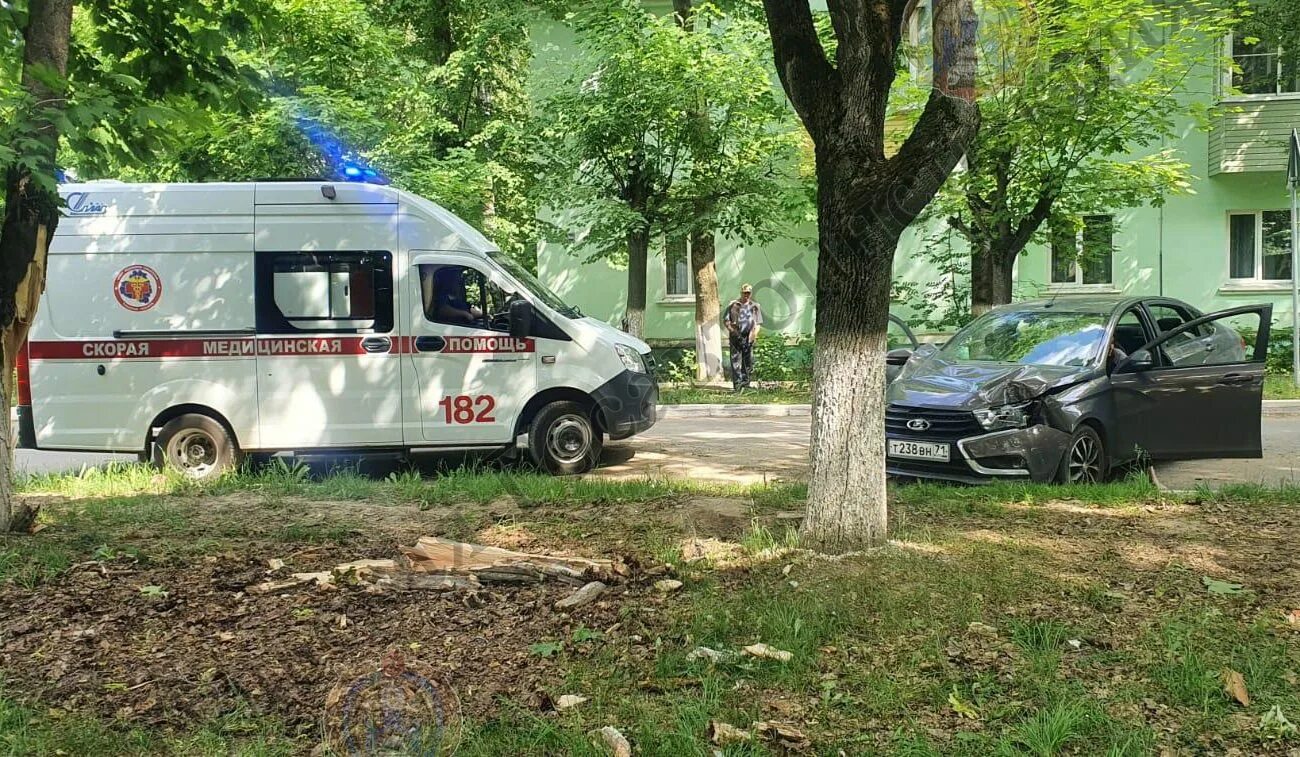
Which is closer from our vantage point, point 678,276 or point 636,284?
point 636,284

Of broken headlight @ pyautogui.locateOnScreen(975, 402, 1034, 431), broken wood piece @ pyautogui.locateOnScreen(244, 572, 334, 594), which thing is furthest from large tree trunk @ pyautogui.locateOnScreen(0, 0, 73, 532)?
broken headlight @ pyautogui.locateOnScreen(975, 402, 1034, 431)

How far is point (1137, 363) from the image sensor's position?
304 inches

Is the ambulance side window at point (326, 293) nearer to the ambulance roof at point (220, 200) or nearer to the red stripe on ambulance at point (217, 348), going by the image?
the red stripe on ambulance at point (217, 348)

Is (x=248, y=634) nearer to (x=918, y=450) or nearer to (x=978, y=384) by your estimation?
(x=918, y=450)

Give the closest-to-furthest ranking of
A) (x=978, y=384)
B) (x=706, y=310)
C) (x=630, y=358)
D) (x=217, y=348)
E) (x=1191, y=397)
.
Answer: (x=978, y=384) → (x=1191, y=397) → (x=217, y=348) → (x=630, y=358) → (x=706, y=310)

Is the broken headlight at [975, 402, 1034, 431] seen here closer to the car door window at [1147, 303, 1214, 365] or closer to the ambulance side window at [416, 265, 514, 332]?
the car door window at [1147, 303, 1214, 365]

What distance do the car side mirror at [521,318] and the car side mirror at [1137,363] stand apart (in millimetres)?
5208

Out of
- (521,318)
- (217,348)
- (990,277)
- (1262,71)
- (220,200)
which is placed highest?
(1262,71)

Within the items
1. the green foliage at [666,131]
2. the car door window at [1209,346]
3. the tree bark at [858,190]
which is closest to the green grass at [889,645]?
the tree bark at [858,190]

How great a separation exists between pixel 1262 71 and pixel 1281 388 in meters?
7.92

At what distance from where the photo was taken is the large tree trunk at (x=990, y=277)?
14656 mm

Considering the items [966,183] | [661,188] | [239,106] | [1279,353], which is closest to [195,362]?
[239,106]

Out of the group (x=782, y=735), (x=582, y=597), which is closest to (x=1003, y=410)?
(x=582, y=597)

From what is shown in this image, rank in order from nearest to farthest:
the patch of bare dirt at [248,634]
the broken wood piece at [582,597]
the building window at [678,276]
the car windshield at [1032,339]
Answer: the patch of bare dirt at [248,634], the broken wood piece at [582,597], the car windshield at [1032,339], the building window at [678,276]
